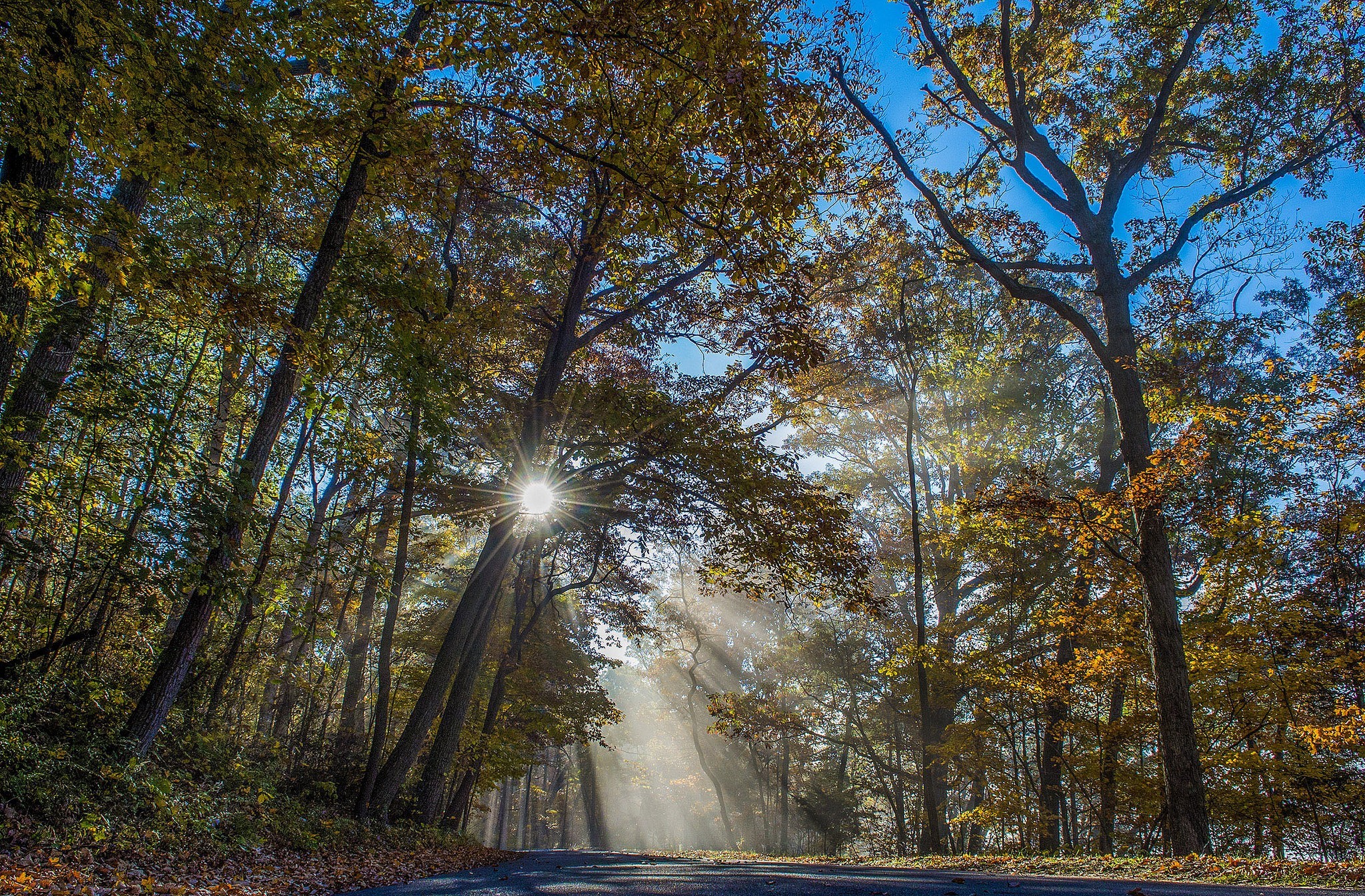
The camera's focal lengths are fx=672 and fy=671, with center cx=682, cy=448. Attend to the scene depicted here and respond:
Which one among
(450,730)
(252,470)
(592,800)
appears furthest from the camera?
(592,800)

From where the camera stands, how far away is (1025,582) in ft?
51.1

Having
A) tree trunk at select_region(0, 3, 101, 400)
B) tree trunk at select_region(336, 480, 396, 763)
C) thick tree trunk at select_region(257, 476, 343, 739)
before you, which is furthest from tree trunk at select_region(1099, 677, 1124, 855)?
tree trunk at select_region(0, 3, 101, 400)

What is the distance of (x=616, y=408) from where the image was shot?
36.9 ft

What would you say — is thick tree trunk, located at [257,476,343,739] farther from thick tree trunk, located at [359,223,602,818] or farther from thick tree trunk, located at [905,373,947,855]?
thick tree trunk, located at [905,373,947,855]

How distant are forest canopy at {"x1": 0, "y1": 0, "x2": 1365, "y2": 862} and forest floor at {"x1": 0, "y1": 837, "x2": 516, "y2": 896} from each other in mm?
318

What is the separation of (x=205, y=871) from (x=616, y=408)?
7797 mm

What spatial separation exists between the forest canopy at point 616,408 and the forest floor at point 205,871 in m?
0.32

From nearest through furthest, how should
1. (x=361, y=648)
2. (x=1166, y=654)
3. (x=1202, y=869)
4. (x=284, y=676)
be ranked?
1. (x=1202, y=869)
2. (x=1166, y=654)
3. (x=284, y=676)
4. (x=361, y=648)

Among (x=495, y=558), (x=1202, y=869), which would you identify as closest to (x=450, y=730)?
(x=495, y=558)

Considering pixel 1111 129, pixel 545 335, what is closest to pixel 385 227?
pixel 545 335

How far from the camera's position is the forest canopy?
512 cm

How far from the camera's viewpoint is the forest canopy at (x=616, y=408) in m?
5.12

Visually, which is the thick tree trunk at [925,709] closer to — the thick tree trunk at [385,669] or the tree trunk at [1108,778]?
the tree trunk at [1108,778]

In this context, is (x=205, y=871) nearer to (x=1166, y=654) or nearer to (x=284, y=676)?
(x=284, y=676)
